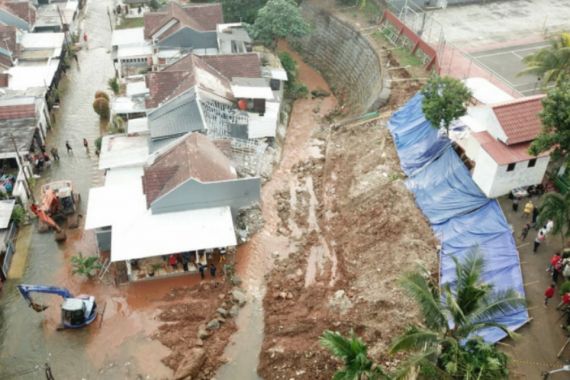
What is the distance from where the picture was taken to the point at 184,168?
30.4m

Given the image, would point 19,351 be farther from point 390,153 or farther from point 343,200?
point 390,153

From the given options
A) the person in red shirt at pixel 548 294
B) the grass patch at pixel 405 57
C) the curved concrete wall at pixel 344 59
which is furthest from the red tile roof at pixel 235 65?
the person in red shirt at pixel 548 294

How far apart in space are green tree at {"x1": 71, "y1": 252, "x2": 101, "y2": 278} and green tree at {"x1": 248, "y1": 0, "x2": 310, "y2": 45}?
91.5ft

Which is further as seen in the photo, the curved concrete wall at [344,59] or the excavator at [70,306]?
the curved concrete wall at [344,59]

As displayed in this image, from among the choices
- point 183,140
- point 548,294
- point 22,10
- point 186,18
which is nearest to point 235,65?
point 186,18

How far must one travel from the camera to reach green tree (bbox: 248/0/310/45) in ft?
158

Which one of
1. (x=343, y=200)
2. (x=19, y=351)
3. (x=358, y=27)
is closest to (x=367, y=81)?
(x=358, y=27)

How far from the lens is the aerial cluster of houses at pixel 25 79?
3538cm

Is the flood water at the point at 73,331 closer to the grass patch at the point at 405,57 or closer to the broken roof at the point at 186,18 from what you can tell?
the broken roof at the point at 186,18

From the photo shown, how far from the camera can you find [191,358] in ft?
81.0

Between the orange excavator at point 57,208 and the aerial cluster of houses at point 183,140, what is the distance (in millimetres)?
2645

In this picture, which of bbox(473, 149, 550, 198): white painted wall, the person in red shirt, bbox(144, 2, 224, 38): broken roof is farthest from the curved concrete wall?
the person in red shirt

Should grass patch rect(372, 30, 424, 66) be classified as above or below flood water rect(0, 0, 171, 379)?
above

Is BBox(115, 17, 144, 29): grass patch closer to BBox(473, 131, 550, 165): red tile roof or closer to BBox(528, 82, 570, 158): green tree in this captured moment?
BBox(473, 131, 550, 165): red tile roof
